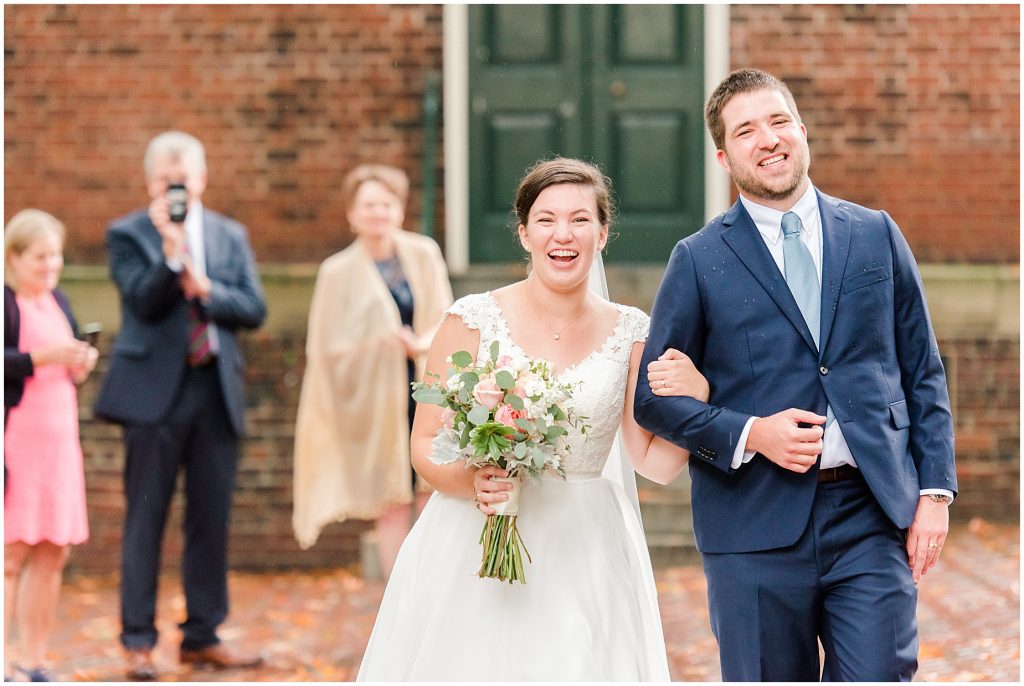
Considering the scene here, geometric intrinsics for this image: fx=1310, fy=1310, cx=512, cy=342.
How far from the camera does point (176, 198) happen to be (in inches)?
252

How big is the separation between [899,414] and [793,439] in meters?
0.34

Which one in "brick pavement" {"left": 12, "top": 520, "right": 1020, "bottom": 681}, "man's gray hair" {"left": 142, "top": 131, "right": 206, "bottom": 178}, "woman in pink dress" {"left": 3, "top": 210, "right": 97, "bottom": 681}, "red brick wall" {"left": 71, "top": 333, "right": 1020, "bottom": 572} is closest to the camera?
"woman in pink dress" {"left": 3, "top": 210, "right": 97, "bottom": 681}

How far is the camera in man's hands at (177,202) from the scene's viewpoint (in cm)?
639

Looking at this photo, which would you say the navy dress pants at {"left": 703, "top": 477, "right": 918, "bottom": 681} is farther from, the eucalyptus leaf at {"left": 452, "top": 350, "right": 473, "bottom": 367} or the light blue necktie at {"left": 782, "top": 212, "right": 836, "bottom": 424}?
the eucalyptus leaf at {"left": 452, "top": 350, "right": 473, "bottom": 367}

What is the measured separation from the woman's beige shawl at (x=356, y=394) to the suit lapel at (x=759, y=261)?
11.7 feet

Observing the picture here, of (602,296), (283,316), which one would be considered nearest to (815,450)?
(602,296)

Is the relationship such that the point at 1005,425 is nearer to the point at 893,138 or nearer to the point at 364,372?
the point at 893,138

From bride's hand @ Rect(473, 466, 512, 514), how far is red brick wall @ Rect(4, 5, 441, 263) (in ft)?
17.4

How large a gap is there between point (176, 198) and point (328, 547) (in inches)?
122

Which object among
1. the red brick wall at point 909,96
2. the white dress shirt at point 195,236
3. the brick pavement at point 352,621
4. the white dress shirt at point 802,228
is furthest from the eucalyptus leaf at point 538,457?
the red brick wall at point 909,96

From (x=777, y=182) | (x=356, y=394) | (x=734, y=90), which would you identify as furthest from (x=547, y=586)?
(x=356, y=394)

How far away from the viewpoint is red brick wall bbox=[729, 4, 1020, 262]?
8.72 metres

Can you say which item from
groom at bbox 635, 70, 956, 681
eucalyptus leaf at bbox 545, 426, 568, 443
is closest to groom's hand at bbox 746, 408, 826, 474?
groom at bbox 635, 70, 956, 681

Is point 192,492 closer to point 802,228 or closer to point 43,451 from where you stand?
point 43,451
